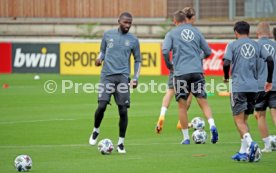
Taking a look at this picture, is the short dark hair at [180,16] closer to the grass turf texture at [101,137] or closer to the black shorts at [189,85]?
the black shorts at [189,85]

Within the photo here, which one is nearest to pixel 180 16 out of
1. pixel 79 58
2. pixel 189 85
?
pixel 189 85

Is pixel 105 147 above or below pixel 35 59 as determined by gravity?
above

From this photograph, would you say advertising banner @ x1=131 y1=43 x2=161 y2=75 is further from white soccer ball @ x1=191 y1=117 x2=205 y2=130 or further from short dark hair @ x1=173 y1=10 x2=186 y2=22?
short dark hair @ x1=173 y1=10 x2=186 y2=22

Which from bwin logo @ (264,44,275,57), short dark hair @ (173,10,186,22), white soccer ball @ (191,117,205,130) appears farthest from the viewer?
white soccer ball @ (191,117,205,130)

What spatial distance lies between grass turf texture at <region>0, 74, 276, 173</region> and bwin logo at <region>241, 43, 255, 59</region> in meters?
1.59

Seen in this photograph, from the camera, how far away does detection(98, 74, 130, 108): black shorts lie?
15.6 meters

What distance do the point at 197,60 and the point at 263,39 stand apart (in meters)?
1.28

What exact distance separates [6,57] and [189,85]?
22617mm

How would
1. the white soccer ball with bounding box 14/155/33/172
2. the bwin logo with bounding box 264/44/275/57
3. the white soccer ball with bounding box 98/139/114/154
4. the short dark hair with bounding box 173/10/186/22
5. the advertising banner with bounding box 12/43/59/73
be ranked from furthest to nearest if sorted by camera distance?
the advertising banner with bounding box 12/43/59/73 < the short dark hair with bounding box 173/10/186/22 < the bwin logo with bounding box 264/44/275/57 < the white soccer ball with bounding box 98/139/114/154 < the white soccer ball with bounding box 14/155/33/172

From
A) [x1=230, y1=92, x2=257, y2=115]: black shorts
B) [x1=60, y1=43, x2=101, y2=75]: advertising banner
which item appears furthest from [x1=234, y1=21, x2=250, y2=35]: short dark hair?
[x1=60, y1=43, x2=101, y2=75]: advertising banner

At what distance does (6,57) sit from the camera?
38031 millimetres

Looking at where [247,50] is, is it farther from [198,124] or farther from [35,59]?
[35,59]

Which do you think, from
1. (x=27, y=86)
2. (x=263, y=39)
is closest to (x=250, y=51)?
(x=263, y=39)

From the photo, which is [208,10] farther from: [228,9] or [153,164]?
[153,164]
